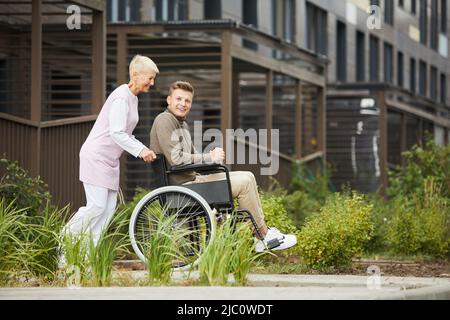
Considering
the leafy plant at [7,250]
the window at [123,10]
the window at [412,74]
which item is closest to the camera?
the leafy plant at [7,250]

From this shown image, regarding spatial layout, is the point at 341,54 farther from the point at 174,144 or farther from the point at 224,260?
the point at 224,260

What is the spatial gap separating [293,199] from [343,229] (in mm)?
7641

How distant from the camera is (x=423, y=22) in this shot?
54938 millimetres

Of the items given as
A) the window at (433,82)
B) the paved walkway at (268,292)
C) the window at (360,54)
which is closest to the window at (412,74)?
the window at (433,82)

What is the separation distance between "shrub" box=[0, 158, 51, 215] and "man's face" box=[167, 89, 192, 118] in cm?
284

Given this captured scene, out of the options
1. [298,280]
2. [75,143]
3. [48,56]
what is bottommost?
[298,280]

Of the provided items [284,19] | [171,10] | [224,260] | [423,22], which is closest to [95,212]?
[224,260]

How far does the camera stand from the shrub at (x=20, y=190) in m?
13.6

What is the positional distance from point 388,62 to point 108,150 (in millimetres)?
39514

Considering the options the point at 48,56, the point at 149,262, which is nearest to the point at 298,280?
the point at 149,262

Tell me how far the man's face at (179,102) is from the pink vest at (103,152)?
0.38 meters

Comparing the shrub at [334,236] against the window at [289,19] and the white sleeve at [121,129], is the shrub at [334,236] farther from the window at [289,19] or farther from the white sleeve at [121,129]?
the window at [289,19]
